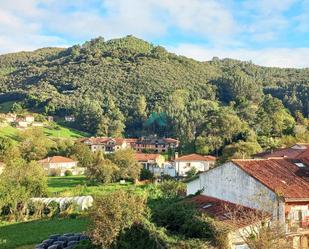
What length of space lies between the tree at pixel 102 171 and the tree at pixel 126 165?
45.5 inches

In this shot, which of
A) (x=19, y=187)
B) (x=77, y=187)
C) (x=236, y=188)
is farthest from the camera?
(x=77, y=187)

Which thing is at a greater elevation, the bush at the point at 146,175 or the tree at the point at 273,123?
the tree at the point at 273,123

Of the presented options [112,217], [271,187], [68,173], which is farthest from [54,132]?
[271,187]

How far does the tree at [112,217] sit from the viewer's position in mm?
18953

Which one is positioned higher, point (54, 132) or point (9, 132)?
point (9, 132)

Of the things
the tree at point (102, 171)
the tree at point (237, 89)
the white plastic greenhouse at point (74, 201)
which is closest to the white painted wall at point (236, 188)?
the white plastic greenhouse at point (74, 201)

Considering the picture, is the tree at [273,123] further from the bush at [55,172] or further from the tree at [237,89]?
the tree at [237,89]

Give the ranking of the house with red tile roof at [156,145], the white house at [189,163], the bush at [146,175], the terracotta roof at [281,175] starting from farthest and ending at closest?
the house with red tile roof at [156,145], the white house at [189,163], the bush at [146,175], the terracotta roof at [281,175]

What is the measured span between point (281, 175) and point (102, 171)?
36.1 meters

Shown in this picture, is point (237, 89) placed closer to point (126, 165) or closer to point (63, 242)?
point (126, 165)

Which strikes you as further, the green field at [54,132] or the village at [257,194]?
the green field at [54,132]

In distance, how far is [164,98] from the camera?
131m

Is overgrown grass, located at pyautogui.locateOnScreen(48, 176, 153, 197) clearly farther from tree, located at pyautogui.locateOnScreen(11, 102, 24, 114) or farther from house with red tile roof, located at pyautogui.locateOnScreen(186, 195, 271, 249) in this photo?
tree, located at pyautogui.locateOnScreen(11, 102, 24, 114)

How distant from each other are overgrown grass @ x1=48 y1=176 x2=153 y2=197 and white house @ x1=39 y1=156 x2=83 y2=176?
14.7 feet
